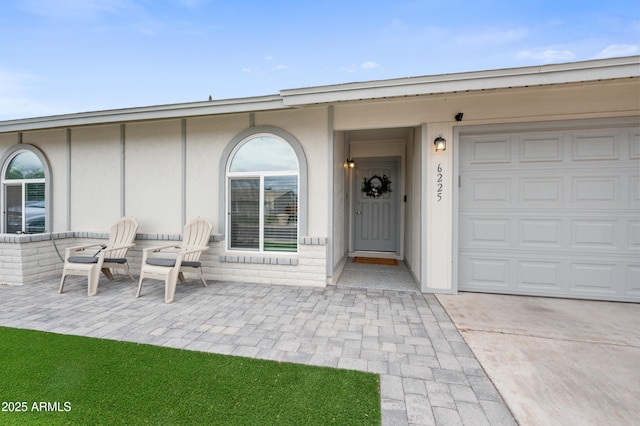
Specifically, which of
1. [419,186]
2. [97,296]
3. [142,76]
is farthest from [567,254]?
[142,76]

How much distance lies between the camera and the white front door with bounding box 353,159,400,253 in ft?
21.2

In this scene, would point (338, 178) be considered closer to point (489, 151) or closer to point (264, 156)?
point (264, 156)

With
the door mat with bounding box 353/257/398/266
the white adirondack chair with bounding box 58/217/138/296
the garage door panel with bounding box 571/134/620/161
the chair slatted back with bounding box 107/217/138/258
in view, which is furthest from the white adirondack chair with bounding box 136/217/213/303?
the garage door panel with bounding box 571/134/620/161

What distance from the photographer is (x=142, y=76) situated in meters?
8.62

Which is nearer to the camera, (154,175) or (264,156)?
(264,156)

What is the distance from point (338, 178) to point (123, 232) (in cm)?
379

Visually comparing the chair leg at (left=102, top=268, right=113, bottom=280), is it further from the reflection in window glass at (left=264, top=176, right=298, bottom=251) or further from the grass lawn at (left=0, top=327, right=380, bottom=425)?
the reflection in window glass at (left=264, top=176, right=298, bottom=251)

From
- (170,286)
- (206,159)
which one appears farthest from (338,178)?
(170,286)

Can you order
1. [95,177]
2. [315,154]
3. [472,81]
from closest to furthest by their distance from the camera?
[472,81] → [315,154] → [95,177]

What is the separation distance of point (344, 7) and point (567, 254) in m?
6.57

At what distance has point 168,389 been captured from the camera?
172 cm

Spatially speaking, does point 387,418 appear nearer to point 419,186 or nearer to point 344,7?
point 419,186

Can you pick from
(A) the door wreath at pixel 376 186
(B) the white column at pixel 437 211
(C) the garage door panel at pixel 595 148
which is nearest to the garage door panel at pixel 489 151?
(B) the white column at pixel 437 211

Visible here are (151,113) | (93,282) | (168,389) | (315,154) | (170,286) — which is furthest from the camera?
(151,113)
